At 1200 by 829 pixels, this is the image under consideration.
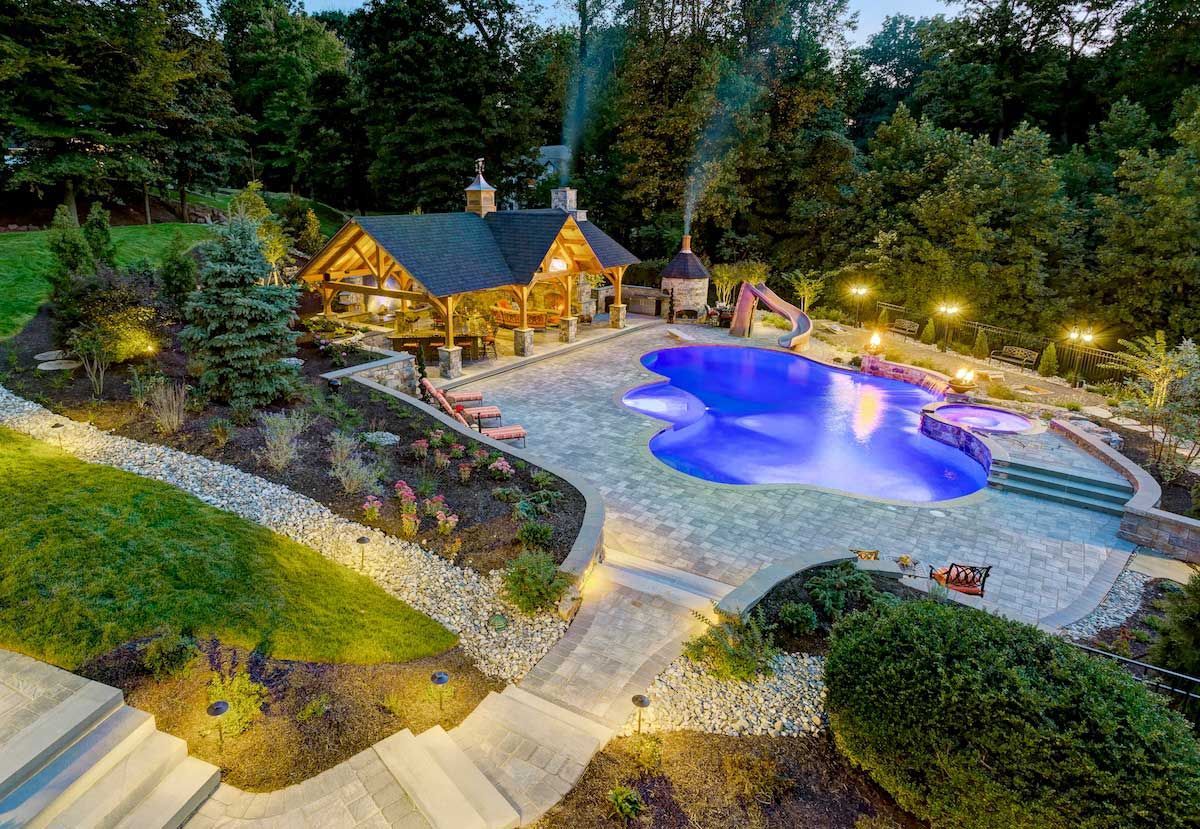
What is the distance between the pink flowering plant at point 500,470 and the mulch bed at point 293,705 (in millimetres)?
3991

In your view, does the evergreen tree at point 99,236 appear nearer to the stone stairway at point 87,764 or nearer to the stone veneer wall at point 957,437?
the stone stairway at point 87,764

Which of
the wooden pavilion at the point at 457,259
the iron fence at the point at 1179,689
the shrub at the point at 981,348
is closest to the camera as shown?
the iron fence at the point at 1179,689

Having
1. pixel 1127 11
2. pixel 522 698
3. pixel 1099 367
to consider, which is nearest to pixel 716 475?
pixel 522 698

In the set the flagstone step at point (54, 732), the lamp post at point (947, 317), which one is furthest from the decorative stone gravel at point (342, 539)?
the lamp post at point (947, 317)

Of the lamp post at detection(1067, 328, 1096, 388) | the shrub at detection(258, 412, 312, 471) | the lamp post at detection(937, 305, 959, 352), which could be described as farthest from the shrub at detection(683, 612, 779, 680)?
the lamp post at detection(937, 305, 959, 352)

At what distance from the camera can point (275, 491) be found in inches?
338

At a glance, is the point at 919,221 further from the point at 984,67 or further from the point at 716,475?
the point at 716,475

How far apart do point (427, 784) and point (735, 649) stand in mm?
3202

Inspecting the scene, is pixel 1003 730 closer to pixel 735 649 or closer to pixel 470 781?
pixel 735 649

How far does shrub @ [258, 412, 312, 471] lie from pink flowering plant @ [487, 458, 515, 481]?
309 centimetres

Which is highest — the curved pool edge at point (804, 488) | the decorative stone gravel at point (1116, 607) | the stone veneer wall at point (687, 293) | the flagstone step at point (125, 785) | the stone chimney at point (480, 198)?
the stone chimney at point (480, 198)

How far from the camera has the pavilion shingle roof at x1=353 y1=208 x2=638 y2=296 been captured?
16.8 meters

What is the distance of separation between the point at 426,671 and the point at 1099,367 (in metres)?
22.4

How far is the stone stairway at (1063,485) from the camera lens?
10.9 meters
